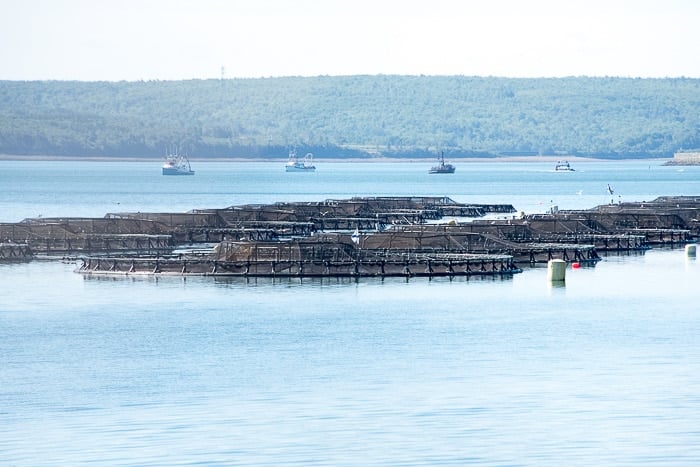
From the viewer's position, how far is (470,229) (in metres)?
101

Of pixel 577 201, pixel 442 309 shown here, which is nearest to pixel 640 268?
pixel 442 309

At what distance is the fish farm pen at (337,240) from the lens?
82.2 m

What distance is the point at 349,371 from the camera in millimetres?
53281

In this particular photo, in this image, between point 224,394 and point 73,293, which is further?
point 73,293

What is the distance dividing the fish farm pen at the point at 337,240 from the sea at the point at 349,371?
1.54 metres

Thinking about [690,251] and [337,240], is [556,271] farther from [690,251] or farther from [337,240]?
[690,251]

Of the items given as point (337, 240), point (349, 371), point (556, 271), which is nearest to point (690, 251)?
point (556, 271)

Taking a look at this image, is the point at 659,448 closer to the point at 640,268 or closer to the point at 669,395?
the point at 669,395

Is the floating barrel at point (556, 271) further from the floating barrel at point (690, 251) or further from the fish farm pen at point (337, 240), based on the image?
the floating barrel at point (690, 251)

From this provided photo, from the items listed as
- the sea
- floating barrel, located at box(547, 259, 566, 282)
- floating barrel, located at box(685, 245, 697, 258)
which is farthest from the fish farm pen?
floating barrel, located at box(685, 245, 697, 258)

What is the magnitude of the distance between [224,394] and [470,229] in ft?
176

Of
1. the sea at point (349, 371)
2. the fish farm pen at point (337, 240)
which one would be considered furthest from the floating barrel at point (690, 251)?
the sea at point (349, 371)

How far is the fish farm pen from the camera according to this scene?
82.2 metres

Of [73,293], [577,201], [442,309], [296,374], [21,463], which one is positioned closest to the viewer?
[21,463]
